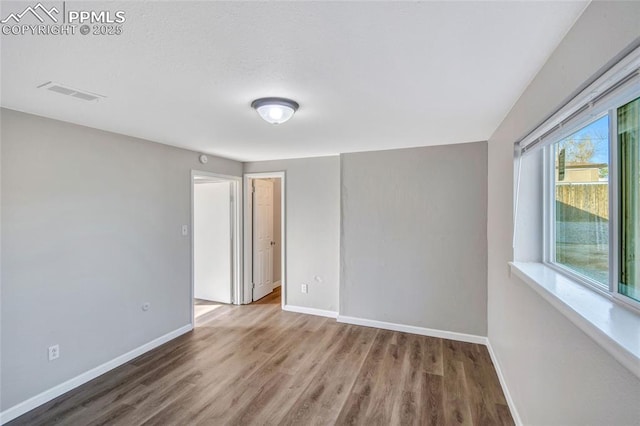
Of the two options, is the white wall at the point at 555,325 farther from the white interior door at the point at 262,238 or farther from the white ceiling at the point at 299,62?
the white interior door at the point at 262,238

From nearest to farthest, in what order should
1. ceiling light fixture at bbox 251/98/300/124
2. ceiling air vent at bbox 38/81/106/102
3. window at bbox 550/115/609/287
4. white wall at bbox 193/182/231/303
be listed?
1. window at bbox 550/115/609/287
2. ceiling air vent at bbox 38/81/106/102
3. ceiling light fixture at bbox 251/98/300/124
4. white wall at bbox 193/182/231/303

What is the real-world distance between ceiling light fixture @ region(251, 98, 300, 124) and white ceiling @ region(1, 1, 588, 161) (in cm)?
7

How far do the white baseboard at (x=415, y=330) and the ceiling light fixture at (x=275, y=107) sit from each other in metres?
2.89

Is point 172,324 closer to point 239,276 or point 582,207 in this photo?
point 239,276

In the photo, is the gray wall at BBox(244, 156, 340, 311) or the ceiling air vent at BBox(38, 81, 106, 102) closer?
the ceiling air vent at BBox(38, 81, 106, 102)

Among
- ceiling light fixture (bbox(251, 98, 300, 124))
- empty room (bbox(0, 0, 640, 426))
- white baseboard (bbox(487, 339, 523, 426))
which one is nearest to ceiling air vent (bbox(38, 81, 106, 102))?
empty room (bbox(0, 0, 640, 426))

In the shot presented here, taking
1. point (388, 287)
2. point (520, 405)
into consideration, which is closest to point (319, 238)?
point (388, 287)

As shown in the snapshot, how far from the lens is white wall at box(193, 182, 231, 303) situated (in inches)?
183

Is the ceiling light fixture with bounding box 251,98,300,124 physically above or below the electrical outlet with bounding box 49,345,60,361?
above

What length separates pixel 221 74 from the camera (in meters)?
1.61

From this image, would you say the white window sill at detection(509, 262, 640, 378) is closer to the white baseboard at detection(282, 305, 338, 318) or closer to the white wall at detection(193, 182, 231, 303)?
the white baseboard at detection(282, 305, 338, 318)

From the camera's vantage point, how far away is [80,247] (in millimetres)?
2586

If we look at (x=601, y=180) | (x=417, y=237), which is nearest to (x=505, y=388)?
(x=417, y=237)

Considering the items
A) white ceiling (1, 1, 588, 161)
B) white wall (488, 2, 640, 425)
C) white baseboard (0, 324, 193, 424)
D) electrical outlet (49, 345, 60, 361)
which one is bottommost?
white baseboard (0, 324, 193, 424)
